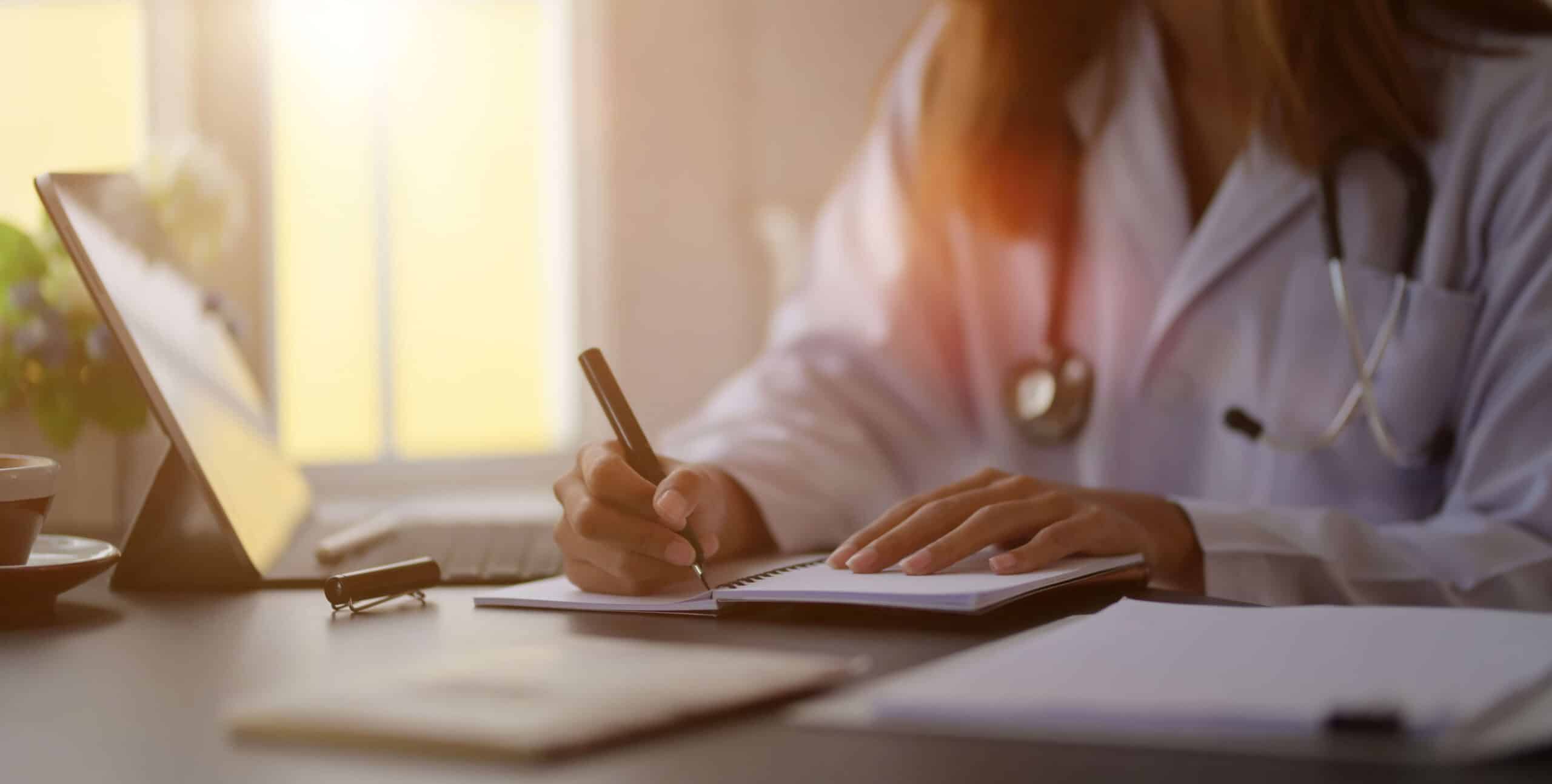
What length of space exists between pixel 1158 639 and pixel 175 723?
0.39 m

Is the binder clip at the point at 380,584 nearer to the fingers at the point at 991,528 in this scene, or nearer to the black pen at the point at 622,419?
the black pen at the point at 622,419

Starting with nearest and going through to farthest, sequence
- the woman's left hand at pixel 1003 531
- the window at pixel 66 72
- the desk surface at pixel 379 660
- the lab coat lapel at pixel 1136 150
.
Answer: the desk surface at pixel 379 660
the woman's left hand at pixel 1003 531
the lab coat lapel at pixel 1136 150
the window at pixel 66 72

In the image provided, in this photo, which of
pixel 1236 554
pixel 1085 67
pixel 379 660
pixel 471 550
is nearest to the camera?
pixel 379 660

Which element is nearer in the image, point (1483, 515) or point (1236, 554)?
point (1236, 554)

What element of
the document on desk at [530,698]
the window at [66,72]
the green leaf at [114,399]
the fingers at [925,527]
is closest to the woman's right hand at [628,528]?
the fingers at [925,527]

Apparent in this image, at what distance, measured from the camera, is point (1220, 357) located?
1260 millimetres

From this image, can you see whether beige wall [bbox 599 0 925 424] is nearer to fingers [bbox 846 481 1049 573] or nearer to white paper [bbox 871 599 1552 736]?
fingers [bbox 846 481 1049 573]

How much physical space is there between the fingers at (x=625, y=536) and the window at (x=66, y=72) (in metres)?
2.10

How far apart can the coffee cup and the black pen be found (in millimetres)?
305

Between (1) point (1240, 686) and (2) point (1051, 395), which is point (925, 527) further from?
(2) point (1051, 395)

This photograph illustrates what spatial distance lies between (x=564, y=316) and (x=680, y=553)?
2064mm

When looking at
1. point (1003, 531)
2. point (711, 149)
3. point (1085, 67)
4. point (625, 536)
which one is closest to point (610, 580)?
point (625, 536)

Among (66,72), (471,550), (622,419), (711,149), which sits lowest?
(471,550)

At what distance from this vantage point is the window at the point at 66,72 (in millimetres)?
2438
